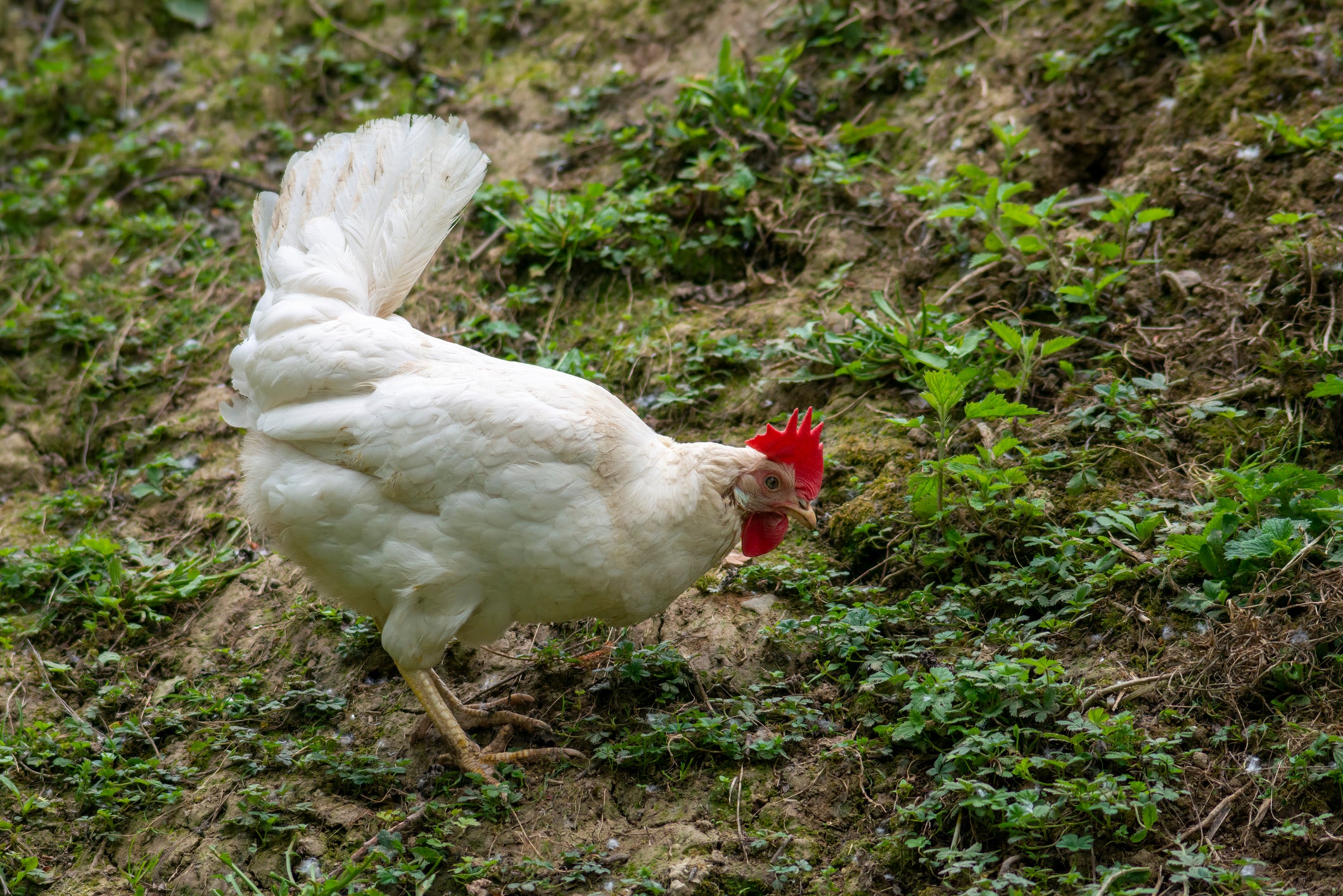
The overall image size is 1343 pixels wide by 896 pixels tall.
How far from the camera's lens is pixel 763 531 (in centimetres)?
Answer: 398

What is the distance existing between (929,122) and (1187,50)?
1407 millimetres

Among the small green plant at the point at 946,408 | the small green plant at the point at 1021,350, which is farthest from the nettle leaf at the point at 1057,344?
the small green plant at the point at 946,408

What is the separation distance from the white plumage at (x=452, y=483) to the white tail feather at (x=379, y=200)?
0.27 metres

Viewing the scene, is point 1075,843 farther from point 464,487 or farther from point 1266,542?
point 464,487

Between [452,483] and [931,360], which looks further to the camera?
[931,360]

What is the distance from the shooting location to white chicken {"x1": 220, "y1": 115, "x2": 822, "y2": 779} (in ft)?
11.8

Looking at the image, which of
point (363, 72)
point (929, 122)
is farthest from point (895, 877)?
point (363, 72)

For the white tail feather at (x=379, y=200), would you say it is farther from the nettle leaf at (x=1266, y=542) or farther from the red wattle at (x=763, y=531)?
the nettle leaf at (x=1266, y=542)

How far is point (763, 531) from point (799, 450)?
0.37 m

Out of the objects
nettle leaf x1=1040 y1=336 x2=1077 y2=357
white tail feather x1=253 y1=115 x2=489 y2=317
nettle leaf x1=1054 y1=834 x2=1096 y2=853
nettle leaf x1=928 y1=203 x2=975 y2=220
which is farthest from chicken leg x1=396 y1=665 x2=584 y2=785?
nettle leaf x1=928 y1=203 x2=975 y2=220

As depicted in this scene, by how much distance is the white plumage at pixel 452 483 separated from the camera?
11.8 ft

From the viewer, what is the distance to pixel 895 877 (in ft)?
10.5

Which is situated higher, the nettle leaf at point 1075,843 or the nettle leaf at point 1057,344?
the nettle leaf at point 1057,344

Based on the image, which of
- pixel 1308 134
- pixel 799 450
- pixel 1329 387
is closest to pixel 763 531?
pixel 799 450
